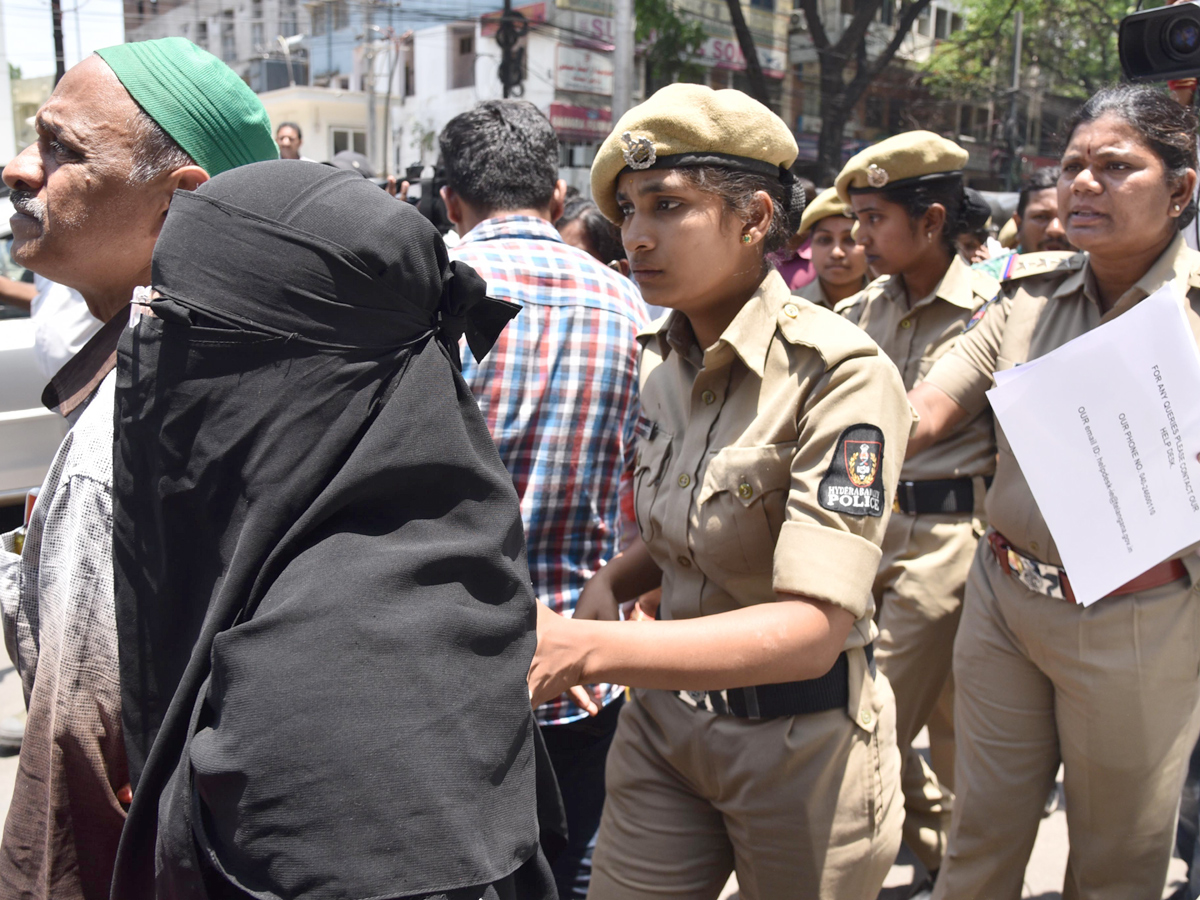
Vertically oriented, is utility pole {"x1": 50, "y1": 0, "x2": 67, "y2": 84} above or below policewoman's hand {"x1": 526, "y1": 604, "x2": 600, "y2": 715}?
above

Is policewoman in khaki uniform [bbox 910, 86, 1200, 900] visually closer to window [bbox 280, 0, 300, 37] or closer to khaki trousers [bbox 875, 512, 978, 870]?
khaki trousers [bbox 875, 512, 978, 870]

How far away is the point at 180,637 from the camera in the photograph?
1.16 meters

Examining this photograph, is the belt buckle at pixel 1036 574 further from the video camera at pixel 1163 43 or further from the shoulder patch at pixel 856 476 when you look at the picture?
the video camera at pixel 1163 43

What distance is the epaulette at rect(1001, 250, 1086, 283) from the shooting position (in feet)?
7.89

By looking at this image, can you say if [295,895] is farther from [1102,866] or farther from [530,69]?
[530,69]

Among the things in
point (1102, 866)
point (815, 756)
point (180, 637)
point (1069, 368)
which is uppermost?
point (1069, 368)

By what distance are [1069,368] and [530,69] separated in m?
27.3

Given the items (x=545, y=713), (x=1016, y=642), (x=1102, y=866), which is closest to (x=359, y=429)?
(x=545, y=713)

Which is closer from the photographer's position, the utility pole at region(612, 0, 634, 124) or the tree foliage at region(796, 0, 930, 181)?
the utility pole at region(612, 0, 634, 124)

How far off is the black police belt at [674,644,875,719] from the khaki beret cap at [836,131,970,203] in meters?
2.09

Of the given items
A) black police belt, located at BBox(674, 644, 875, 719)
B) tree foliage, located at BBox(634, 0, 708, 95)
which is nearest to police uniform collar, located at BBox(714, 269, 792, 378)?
black police belt, located at BBox(674, 644, 875, 719)

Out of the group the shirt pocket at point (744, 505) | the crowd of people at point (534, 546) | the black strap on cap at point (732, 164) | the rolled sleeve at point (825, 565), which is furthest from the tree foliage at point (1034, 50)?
the rolled sleeve at point (825, 565)

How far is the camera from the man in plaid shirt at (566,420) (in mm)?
2244

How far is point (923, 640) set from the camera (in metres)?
3.02
